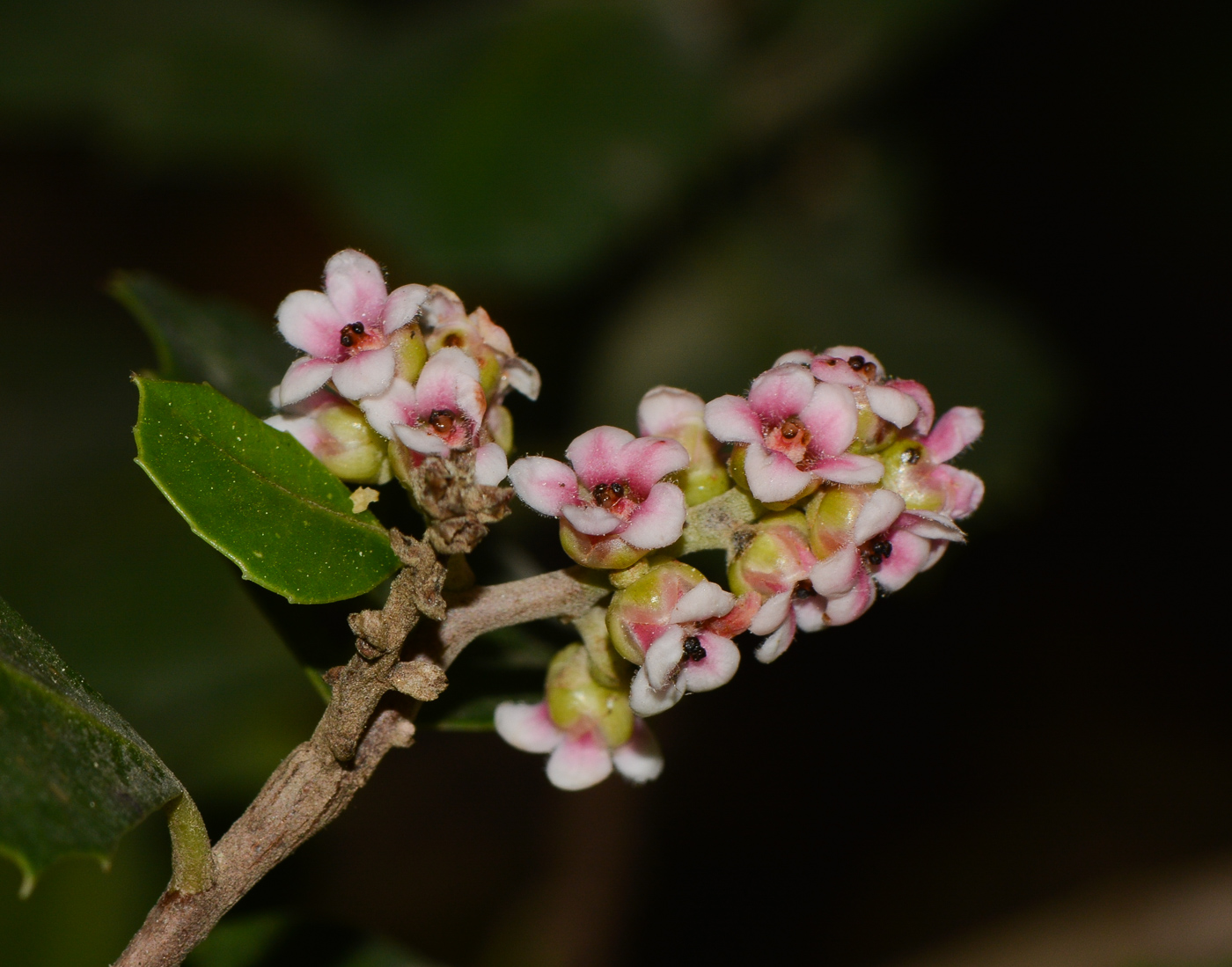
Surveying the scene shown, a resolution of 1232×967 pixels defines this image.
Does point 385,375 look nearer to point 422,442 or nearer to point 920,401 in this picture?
point 422,442

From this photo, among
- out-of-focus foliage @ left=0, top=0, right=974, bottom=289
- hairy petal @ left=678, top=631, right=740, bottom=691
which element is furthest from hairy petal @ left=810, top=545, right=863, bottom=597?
out-of-focus foliage @ left=0, top=0, right=974, bottom=289

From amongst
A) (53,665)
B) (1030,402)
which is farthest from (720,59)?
(53,665)

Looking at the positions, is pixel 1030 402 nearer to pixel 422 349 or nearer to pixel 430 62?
pixel 430 62

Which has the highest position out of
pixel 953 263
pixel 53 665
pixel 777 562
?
pixel 953 263

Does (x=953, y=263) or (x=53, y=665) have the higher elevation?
(x=953, y=263)

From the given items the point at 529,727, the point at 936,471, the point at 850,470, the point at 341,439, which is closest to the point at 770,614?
the point at 850,470

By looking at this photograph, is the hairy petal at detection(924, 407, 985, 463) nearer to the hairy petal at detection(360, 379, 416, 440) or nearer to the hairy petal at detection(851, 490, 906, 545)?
the hairy petal at detection(851, 490, 906, 545)

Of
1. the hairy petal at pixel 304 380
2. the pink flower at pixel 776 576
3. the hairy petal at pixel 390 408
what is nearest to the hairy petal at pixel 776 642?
the pink flower at pixel 776 576

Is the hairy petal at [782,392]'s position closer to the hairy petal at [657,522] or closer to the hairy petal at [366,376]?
the hairy petal at [657,522]
